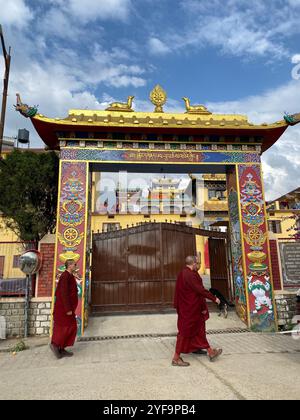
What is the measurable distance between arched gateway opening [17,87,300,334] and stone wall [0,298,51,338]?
813 millimetres

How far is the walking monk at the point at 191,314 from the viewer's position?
455 centimetres

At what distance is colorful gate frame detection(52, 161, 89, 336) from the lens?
6684 millimetres

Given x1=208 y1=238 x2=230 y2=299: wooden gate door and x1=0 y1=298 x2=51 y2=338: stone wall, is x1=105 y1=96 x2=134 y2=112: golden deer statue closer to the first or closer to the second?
x1=208 y1=238 x2=230 y2=299: wooden gate door

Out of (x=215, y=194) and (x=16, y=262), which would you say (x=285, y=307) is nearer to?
(x=16, y=262)

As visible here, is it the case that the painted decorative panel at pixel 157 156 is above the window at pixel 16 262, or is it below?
above

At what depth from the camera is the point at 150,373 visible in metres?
4.00

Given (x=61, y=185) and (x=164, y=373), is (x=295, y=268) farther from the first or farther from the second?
(x=61, y=185)

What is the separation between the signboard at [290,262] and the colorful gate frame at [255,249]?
2.14 feet

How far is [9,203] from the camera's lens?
8062 millimetres

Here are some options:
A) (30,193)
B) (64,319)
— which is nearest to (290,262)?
(64,319)

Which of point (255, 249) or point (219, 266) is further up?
point (255, 249)

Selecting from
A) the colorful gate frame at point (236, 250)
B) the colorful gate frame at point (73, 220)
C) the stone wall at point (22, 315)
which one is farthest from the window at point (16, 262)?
the colorful gate frame at point (236, 250)

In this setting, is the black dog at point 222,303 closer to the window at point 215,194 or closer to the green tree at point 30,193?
the green tree at point 30,193

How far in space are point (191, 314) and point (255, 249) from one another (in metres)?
3.21
